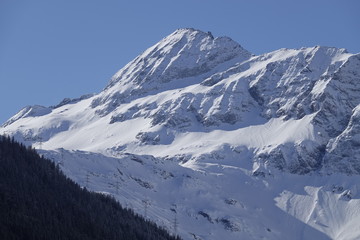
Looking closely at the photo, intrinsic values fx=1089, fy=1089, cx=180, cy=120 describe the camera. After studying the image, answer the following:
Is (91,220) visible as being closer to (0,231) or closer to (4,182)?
(4,182)

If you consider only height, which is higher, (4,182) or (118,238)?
(4,182)

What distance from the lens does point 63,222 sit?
190m

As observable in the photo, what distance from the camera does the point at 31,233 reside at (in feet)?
574

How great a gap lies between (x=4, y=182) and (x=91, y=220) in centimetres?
1729

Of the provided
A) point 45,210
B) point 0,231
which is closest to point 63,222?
point 45,210

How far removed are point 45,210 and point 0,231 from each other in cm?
2211

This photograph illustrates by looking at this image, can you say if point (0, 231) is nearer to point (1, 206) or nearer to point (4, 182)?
point (1, 206)

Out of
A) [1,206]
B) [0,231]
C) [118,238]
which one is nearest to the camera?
[0,231]

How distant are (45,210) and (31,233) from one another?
1728 cm

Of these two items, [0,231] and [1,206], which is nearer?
[0,231]

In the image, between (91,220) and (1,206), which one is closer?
(1,206)

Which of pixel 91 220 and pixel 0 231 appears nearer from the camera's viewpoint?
pixel 0 231

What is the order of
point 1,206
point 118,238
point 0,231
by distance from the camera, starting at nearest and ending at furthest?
point 0,231, point 1,206, point 118,238

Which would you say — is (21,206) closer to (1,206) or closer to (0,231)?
(1,206)
